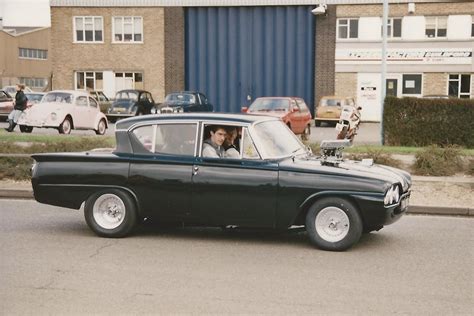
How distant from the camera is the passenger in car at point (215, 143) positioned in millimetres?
8305

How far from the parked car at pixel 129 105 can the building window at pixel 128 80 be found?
25.8ft

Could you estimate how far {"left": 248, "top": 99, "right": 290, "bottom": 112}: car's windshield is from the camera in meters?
24.0

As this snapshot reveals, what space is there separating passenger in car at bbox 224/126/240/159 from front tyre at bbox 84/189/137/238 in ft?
4.34

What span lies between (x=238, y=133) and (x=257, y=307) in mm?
3155

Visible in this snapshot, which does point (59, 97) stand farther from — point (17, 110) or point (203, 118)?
point (203, 118)

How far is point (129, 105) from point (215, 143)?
26.7 m

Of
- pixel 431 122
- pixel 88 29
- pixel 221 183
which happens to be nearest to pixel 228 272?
pixel 221 183

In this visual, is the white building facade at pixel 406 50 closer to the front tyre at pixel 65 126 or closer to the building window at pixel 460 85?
the building window at pixel 460 85

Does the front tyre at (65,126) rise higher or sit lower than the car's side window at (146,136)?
lower

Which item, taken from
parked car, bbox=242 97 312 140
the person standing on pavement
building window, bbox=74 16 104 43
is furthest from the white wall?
the person standing on pavement

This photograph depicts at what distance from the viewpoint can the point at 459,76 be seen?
39.5 m

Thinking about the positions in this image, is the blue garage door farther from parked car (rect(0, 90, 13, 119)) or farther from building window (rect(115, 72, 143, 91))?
parked car (rect(0, 90, 13, 119))

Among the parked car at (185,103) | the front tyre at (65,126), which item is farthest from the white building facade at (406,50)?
the front tyre at (65,126)

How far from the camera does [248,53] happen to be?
138 ft
